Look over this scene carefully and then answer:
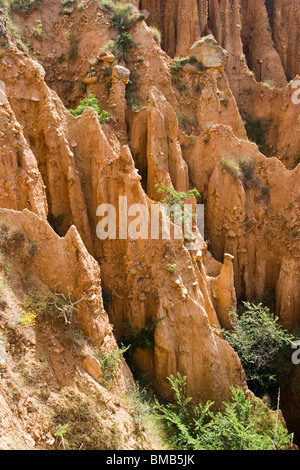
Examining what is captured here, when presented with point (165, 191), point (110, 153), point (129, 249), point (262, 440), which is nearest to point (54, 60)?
point (110, 153)

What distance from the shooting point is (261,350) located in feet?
31.7

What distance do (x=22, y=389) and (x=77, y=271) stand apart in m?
2.33

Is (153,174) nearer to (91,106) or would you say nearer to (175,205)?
(175,205)

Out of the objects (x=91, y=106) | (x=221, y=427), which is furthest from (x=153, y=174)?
(x=221, y=427)

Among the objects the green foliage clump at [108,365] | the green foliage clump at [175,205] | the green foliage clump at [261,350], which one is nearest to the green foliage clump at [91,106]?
the green foliage clump at [175,205]

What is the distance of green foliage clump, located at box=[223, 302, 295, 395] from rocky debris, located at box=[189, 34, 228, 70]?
11770 millimetres

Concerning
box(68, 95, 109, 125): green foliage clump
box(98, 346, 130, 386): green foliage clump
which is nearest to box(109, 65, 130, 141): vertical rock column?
box(68, 95, 109, 125): green foliage clump

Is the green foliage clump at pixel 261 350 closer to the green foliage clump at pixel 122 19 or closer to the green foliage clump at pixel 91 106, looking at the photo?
the green foliage clump at pixel 91 106

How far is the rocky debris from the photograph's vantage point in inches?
599

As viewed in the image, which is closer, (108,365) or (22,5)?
(108,365)

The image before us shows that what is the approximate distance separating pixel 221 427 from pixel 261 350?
3620 millimetres

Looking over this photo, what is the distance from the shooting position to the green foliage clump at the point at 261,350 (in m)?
9.55

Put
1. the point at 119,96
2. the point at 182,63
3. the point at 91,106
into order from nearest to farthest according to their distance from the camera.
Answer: the point at 91,106
the point at 119,96
the point at 182,63

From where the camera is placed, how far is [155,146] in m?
10.9
